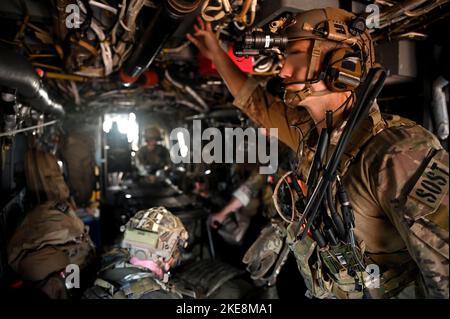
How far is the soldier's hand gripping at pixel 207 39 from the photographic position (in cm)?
192

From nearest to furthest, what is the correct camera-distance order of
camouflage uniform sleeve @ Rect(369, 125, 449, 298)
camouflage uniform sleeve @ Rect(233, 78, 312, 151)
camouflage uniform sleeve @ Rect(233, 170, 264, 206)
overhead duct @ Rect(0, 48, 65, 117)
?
camouflage uniform sleeve @ Rect(369, 125, 449, 298), overhead duct @ Rect(0, 48, 65, 117), camouflage uniform sleeve @ Rect(233, 78, 312, 151), camouflage uniform sleeve @ Rect(233, 170, 264, 206)

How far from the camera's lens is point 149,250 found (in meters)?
1.92

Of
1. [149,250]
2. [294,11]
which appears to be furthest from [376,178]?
[149,250]

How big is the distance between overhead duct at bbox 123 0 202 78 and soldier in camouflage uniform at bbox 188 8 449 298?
0.39m

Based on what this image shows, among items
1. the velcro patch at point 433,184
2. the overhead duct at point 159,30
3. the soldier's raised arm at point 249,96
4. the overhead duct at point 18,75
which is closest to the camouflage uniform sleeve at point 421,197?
the velcro patch at point 433,184

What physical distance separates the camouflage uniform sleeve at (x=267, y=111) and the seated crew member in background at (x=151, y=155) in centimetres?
205

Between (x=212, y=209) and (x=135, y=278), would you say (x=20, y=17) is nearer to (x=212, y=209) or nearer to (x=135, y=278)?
(x=135, y=278)

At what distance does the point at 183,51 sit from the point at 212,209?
193cm

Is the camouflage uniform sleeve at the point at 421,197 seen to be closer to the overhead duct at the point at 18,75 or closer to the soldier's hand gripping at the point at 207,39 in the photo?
the soldier's hand gripping at the point at 207,39

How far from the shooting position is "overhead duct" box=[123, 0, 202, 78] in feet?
4.47

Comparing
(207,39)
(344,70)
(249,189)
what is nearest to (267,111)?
(207,39)

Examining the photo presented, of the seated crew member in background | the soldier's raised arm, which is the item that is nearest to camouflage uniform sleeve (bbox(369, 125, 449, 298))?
the soldier's raised arm

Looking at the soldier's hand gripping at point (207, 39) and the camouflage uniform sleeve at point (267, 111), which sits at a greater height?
the soldier's hand gripping at point (207, 39)

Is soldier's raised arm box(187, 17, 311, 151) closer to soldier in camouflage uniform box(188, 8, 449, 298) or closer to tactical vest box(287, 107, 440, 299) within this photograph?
soldier in camouflage uniform box(188, 8, 449, 298)
